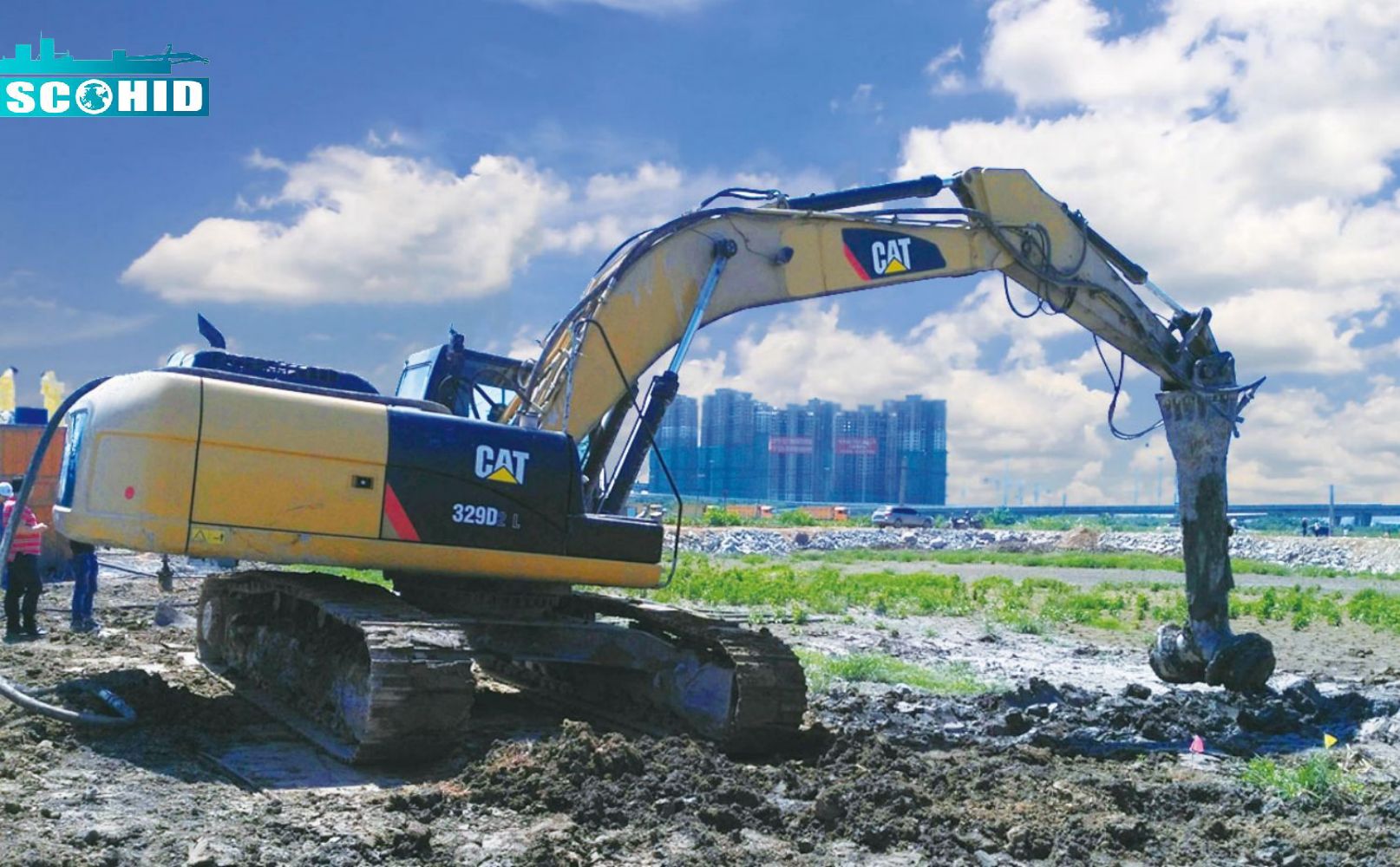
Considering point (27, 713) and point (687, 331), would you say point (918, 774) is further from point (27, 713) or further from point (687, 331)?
point (27, 713)

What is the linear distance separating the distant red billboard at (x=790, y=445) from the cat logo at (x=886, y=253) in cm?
9717

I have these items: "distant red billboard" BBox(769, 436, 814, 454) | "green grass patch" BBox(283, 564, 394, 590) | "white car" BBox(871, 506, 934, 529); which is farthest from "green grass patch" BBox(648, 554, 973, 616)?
"distant red billboard" BBox(769, 436, 814, 454)

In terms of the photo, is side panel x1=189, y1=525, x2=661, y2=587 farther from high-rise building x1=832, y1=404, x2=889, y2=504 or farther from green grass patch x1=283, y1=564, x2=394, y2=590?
high-rise building x1=832, y1=404, x2=889, y2=504

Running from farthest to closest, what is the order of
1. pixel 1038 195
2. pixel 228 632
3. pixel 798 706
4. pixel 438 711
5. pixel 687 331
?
1. pixel 1038 195
2. pixel 228 632
3. pixel 687 331
4. pixel 798 706
5. pixel 438 711

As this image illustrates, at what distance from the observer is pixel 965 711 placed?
1020 centimetres

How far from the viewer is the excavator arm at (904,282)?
9586mm

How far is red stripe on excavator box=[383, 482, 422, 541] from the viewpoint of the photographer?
27.1 feet

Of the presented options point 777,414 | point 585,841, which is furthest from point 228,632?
point 777,414

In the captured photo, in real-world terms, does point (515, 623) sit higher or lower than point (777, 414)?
lower

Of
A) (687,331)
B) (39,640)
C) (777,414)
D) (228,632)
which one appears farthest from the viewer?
(777,414)

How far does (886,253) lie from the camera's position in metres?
10.9

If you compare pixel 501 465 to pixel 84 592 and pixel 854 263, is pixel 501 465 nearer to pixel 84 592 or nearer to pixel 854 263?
pixel 854 263

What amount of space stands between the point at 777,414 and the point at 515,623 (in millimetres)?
100118

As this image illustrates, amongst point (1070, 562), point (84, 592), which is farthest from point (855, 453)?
point (84, 592)
